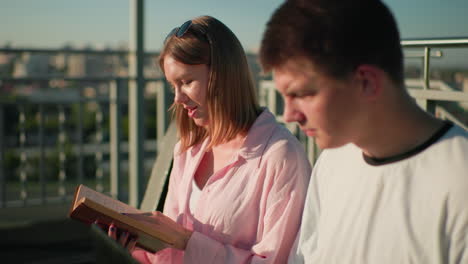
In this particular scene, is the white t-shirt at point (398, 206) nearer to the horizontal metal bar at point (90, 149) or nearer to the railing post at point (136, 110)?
the railing post at point (136, 110)

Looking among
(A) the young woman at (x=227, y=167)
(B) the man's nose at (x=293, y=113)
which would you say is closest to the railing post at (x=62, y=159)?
(A) the young woman at (x=227, y=167)

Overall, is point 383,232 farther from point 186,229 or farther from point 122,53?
point 122,53

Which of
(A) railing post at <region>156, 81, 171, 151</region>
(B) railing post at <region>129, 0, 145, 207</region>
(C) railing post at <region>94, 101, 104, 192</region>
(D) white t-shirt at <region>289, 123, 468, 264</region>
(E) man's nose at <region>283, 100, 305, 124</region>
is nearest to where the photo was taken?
(D) white t-shirt at <region>289, 123, 468, 264</region>

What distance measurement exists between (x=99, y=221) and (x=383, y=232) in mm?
937

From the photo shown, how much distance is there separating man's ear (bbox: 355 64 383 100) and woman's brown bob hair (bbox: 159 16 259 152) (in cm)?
100

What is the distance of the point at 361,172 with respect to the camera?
1315 millimetres

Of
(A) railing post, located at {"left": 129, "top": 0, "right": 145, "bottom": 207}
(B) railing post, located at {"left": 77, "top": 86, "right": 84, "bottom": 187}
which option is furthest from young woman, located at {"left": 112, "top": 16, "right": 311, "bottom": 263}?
(B) railing post, located at {"left": 77, "top": 86, "right": 84, "bottom": 187}

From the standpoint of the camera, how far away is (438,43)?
2203mm

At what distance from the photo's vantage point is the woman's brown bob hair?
2.09 meters

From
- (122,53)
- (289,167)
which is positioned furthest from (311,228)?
(122,53)

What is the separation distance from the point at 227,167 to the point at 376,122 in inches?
38.4

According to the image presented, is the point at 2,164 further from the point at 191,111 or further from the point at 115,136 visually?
the point at 191,111

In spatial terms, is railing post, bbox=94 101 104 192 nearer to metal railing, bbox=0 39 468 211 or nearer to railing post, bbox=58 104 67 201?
metal railing, bbox=0 39 468 211

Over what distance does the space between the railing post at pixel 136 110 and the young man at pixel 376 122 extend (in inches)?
140
